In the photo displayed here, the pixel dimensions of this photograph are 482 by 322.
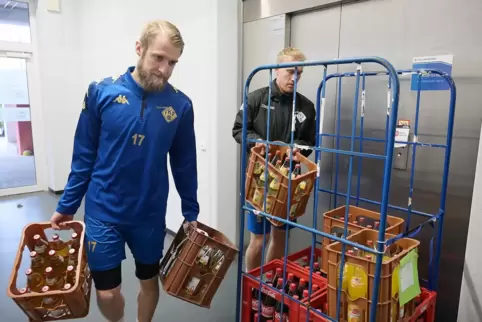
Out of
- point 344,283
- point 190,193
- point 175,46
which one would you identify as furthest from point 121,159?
point 344,283

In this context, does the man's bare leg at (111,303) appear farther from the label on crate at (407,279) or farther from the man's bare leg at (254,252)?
the label on crate at (407,279)

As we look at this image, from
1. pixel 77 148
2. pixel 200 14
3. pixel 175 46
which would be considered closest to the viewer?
pixel 175 46

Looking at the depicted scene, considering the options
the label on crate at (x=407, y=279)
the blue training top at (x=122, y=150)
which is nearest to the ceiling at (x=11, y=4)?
the blue training top at (x=122, y=150)

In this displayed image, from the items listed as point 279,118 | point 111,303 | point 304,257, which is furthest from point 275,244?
point 111,303

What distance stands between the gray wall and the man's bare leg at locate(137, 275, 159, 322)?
1.55 meters

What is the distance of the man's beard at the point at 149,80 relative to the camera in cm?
167

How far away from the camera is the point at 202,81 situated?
3.27 metres

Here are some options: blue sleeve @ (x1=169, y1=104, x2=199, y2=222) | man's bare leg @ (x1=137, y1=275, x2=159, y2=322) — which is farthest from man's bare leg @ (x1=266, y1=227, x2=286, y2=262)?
man's bare leg @ (x1=137, y1=275, x2=159, y2=322)

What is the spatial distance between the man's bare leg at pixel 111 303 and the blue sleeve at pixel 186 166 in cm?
50

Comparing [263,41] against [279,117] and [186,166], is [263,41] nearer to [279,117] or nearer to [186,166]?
[279,117]

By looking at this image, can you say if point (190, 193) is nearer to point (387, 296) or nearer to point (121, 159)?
point (121, 159)

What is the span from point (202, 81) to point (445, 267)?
234 centimetres

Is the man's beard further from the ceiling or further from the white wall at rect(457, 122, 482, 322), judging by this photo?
the ceiling

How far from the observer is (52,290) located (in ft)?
5.36
